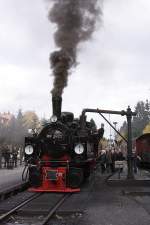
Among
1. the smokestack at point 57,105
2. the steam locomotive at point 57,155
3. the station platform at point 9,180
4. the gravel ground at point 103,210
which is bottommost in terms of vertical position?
the gravel ground at point 103,210

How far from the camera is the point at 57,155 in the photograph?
55.0 feet

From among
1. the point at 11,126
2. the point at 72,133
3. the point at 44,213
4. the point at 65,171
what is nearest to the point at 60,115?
the point at 72,133

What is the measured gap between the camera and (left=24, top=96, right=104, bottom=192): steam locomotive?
639 inches

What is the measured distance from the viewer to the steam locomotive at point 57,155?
16234mm

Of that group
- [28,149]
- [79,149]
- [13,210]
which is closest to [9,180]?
[28,149]

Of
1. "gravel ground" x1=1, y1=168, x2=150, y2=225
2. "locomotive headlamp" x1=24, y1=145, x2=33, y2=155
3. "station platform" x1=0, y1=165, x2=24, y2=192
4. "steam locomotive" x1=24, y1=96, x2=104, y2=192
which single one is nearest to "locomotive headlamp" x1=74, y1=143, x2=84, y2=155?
"steam locomotive" x1=24, y1=96, x2=104, y2=192

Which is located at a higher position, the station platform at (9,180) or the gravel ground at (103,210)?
the station platform at (9,180)

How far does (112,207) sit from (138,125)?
10686cm

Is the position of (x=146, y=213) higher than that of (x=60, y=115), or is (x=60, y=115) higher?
(x=60, y=115)

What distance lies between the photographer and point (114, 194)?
49.5 feet

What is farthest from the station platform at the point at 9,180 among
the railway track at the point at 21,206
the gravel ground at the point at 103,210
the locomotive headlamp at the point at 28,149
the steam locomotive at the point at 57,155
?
the gravel ground at the point at 103,210

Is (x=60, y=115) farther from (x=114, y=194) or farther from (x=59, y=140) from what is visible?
(x=114, y=194)

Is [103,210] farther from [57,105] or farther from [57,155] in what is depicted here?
[57,105]

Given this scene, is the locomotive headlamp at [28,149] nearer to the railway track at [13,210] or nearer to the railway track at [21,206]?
the railway track at [13,210]
